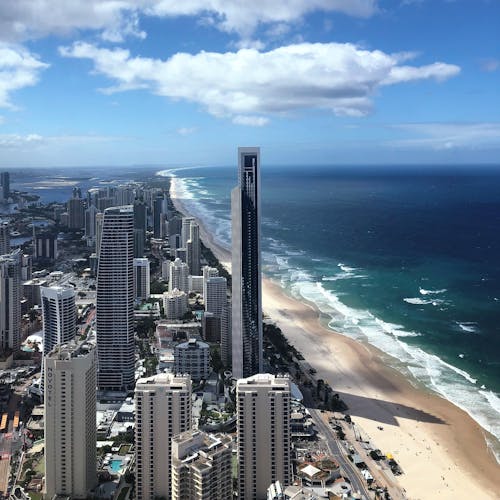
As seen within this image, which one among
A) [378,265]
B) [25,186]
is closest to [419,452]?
[378,265]

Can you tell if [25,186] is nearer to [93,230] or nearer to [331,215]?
[93,230]

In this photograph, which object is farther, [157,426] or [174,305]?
[174,305]

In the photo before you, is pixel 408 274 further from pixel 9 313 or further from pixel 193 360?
pixel 9 313

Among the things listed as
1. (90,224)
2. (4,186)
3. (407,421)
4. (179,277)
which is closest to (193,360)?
(407,421)

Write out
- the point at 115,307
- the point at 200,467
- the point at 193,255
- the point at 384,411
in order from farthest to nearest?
the point at 193,255 < the point at 115,307 < the point at 384,411 < the point at 200,467

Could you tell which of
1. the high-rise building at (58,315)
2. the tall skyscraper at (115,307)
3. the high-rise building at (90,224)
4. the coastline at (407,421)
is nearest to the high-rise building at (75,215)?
the high-rise building at (90,224)

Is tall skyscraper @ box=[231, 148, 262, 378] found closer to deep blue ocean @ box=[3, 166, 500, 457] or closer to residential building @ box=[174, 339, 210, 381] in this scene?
residential building @ box=[174, 339, 210, 381]

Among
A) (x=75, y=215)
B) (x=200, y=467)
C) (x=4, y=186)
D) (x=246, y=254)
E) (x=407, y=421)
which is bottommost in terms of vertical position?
(x=407, y=421)
